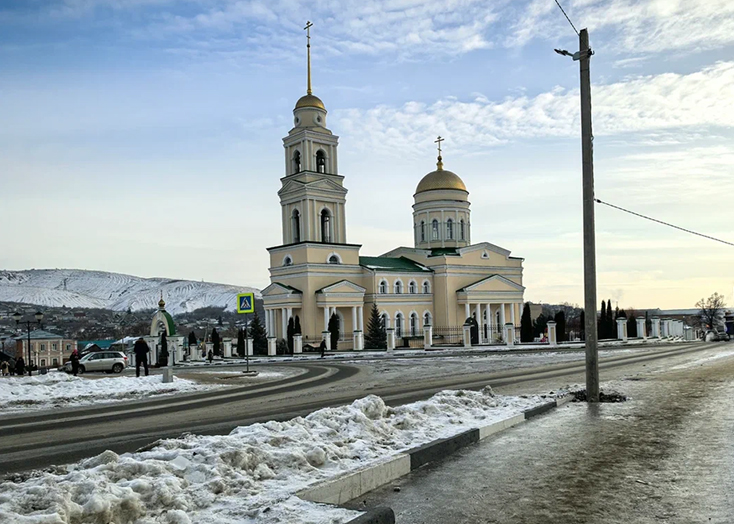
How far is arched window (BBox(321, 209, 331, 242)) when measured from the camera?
54797 millimetres

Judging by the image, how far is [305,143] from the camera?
2105 inches

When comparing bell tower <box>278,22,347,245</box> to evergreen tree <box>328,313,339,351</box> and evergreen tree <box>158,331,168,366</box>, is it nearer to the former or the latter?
evergreen tree <box>328,313,339,351</box>

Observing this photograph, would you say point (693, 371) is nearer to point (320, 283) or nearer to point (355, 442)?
point (355, 442)

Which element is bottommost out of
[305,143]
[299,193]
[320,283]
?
[320,283]

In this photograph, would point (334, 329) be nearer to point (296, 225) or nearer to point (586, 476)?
point (296, 225)

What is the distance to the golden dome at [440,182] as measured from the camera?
6512 centimetres

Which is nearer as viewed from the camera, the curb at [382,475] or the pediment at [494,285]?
the curb at [382,475]

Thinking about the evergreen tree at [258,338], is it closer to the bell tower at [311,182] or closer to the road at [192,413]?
the bell tower at [311,182]

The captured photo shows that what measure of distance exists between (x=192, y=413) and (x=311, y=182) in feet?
135

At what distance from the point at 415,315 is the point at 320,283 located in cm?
1035

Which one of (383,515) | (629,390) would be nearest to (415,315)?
(629,390)

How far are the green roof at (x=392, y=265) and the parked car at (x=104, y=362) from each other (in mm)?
26101

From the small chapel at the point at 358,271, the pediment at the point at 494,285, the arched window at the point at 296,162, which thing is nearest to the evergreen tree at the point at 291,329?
the small chapel at the point at 358,271

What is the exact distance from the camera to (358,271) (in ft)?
183
